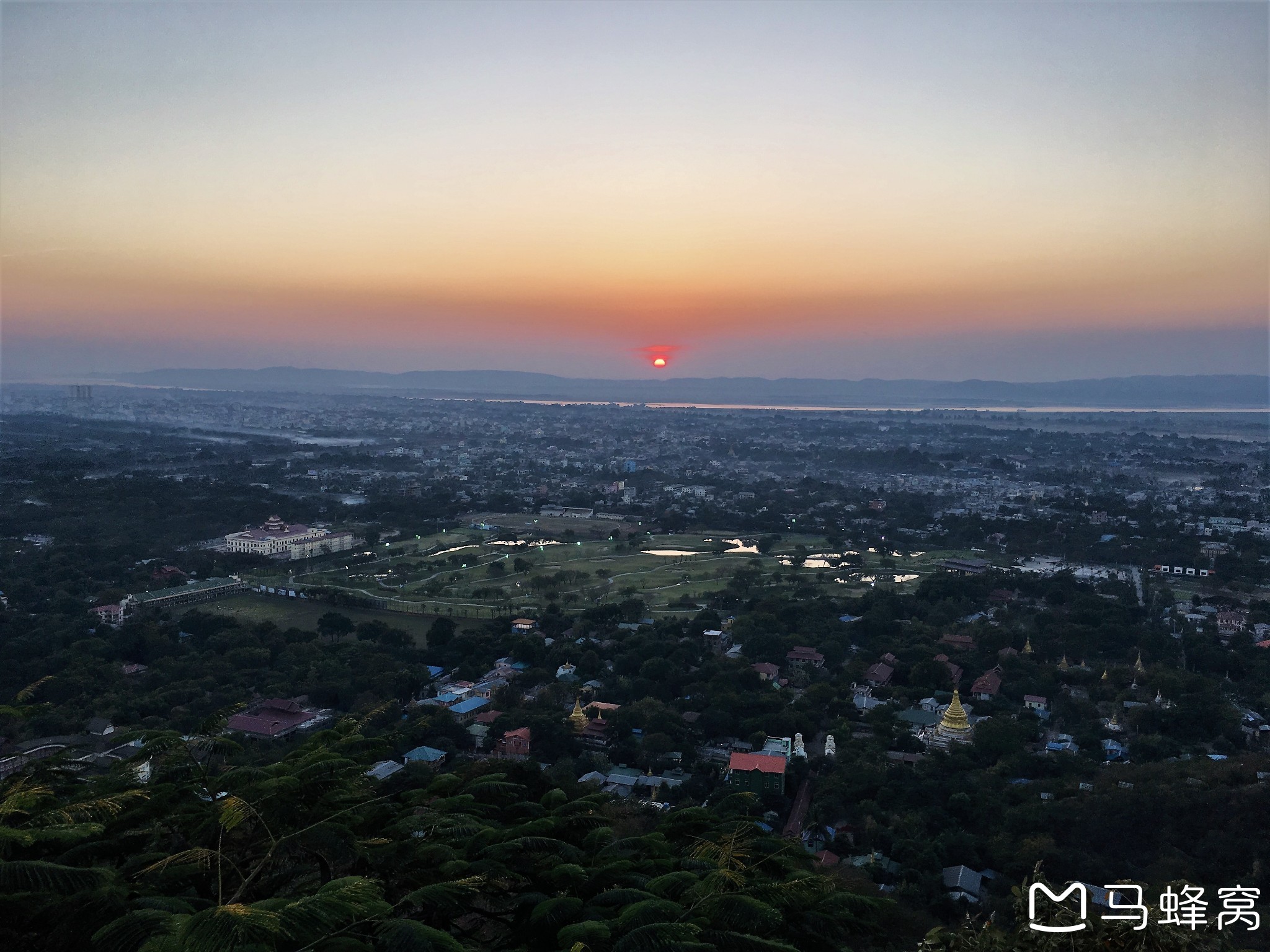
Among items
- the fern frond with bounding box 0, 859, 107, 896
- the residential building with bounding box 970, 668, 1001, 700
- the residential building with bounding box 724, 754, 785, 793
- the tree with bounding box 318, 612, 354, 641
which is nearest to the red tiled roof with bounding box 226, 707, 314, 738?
the tree with bounding box 318, 612, 354, 641

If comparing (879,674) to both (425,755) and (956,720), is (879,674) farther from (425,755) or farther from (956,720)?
(425,755)

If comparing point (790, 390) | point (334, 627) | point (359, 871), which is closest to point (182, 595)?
point (334, 627)

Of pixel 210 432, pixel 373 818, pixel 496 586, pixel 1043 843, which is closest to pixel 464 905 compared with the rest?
pixel 373 818

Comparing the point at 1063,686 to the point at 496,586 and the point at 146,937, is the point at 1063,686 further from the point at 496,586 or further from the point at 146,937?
the point at 146,937

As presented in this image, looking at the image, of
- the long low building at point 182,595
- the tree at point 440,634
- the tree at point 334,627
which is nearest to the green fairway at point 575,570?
the long low building at point 182,595

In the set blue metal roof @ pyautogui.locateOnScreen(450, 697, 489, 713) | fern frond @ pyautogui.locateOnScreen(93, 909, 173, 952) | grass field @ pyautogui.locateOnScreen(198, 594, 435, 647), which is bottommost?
grass field @ pyautogui.locateOnScreen(198, 594, 435, 647)

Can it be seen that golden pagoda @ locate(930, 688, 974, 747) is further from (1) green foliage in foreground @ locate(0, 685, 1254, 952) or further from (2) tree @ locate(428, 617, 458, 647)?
(2) tree @ locate(428, 617, 458, 647)

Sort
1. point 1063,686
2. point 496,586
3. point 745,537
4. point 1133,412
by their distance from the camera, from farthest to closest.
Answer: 1. point 1133,412
2. point 745,537
3. point 496,586
4. point 1063,686
